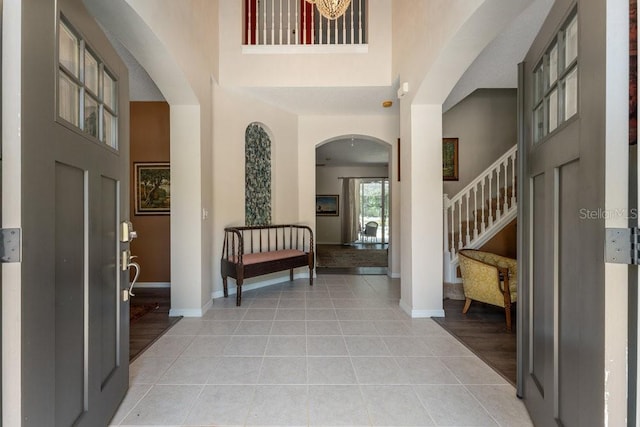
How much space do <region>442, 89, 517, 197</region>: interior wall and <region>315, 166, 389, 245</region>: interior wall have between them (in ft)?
18.0

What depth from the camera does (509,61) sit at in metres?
3.09

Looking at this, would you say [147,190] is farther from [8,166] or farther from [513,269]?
[513,269]

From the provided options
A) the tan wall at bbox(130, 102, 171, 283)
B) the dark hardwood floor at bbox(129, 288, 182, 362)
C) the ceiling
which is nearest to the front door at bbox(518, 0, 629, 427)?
the ceiling

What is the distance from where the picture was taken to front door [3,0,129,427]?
35.7 inches

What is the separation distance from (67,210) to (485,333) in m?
3.22

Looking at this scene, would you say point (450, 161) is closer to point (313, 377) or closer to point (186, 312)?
point (313, 377)

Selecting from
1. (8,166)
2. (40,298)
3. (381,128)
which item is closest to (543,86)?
(8,166)

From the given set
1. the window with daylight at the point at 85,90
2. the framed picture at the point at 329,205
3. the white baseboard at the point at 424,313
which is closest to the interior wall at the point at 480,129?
the white baseboard at the point at 424,313

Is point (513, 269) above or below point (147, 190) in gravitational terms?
below

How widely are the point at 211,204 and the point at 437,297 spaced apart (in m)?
2.92

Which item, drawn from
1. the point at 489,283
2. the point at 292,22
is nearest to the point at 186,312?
the point at 489,283

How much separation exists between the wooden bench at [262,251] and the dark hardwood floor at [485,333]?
2030 mm

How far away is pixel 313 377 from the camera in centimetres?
196

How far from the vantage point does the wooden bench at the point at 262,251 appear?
3594 millimetres
